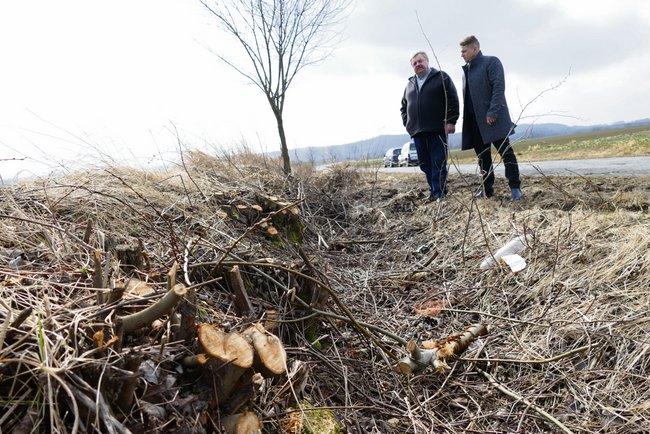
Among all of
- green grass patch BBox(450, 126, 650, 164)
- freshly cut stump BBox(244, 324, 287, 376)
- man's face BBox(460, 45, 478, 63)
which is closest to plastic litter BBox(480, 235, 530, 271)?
green grass patch BBox(450, 126, 650, 164)

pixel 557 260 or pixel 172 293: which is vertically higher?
pixel 172 293

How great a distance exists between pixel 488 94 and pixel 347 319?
12.3 feet

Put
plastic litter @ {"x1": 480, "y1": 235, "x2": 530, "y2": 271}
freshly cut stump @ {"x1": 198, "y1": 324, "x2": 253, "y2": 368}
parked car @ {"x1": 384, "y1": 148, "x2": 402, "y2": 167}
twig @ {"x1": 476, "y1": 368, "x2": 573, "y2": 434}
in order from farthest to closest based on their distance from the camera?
parked car @ {"x1": 384, "y1": 148, "x2": 402, "y2": 167} → plastic litter @ {"x1": 480, "y1": 235, "x2": 530, "y2": 271} → twig @ {"x1": 476, "y1": 368, "x2": 573, "y2": 434} → freshly cut stump @ {"x1": 198, "y1": 324, "x2": 253, "y2": 368}

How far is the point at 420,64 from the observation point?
5.05m

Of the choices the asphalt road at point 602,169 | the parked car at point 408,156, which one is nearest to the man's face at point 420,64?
the asphalt road at point 602,169

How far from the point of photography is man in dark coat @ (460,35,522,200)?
4431 millimetres

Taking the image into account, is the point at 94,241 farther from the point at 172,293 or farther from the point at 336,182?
the point at 336,182

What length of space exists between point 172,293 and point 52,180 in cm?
268

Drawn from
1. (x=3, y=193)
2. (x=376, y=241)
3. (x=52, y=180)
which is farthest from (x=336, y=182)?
(x=3, y=193)

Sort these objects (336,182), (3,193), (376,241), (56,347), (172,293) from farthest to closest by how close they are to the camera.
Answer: (336,182), (376,241), (3,193), (172,293), (56,347)

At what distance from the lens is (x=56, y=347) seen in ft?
3.54

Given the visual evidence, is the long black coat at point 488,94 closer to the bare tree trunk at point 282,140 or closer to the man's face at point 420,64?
the man's face at point 420,64

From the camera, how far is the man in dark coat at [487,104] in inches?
174

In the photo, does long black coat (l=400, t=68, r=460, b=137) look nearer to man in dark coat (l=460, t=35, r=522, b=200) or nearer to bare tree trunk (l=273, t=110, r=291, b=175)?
man in dark coat (l=460, t=35, r=522, b=200)
